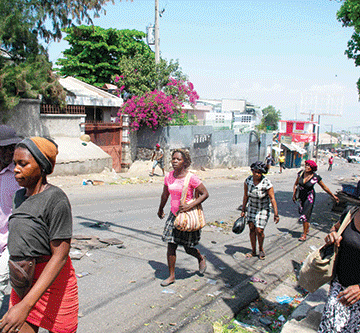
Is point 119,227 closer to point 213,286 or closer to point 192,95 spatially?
point 213,286

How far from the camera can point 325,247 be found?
9.72ft

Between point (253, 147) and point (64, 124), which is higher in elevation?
point (64, 124)

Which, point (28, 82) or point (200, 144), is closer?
point (28, 82)

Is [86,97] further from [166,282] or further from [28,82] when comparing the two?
[166,282]

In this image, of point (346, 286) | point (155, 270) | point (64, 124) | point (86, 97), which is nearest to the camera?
point (346, 286)

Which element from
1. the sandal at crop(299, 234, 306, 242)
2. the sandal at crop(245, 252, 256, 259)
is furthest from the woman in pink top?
the sandal at crop(299, 234, 306, 242)

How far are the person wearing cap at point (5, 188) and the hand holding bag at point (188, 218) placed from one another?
2034 millimetres

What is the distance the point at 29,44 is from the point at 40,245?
13.7 meters

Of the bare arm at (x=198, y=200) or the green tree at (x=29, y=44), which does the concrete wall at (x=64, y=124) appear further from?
the bare arm at (x=198, y=200)

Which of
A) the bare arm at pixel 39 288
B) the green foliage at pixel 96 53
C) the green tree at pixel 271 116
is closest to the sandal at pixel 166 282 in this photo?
the bare arm at pixel 39 288

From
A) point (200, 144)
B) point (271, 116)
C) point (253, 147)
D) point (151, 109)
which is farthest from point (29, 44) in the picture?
point (271, 116)

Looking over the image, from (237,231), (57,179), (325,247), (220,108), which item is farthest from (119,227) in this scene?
(220,108)

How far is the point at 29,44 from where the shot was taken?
45.9 feet

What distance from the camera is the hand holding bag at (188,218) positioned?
4.66m
